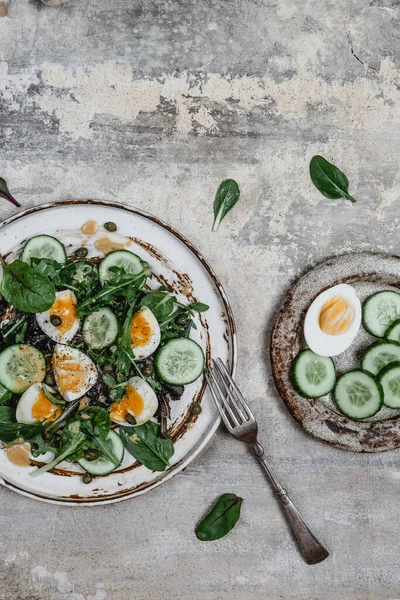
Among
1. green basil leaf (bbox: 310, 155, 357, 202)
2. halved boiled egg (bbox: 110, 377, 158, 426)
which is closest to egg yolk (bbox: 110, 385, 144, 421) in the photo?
halved boiled egg (bbox: 110, 377, 158, 426)

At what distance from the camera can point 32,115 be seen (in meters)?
2.24

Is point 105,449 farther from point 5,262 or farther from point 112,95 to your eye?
point 112,95

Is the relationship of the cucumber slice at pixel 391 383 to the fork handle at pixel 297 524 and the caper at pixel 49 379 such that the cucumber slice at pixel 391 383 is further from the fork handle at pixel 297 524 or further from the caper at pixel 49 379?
the caper at pixel 49 379

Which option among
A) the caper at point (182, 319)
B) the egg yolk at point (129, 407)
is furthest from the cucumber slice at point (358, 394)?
the egg yolk at point (129, 407)

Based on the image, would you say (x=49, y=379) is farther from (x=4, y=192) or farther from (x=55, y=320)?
(x=4, y=192)

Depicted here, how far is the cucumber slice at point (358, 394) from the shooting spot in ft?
7.02

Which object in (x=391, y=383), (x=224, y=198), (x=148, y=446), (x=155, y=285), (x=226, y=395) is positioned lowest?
(x=148, y=446)

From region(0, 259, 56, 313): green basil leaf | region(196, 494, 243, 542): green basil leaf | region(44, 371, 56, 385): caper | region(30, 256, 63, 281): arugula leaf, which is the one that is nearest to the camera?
region(0, 259, 56, 313): green basil leaf

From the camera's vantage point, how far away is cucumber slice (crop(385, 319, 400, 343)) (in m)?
2.18

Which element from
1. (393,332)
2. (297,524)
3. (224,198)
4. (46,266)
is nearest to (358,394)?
(393,332)

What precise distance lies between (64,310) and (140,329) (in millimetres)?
274

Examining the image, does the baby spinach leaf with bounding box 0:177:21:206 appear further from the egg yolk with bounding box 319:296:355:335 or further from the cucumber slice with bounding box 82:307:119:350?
the egg yolk with bounding box 319:296:355:335

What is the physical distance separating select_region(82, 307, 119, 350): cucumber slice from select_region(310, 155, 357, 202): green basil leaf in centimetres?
96

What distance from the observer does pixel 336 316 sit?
215 cm
